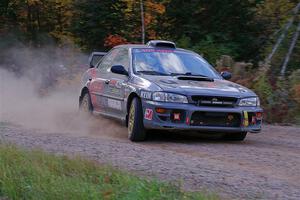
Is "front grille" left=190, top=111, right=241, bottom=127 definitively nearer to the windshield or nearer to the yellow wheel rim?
the yellow wheel rim

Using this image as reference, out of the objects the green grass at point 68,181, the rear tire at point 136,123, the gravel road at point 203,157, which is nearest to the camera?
the green grass at point 68,181

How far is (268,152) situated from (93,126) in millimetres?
3941

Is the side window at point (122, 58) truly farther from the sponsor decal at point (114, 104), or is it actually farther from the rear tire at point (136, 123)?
the rear tire at point (136, 123)

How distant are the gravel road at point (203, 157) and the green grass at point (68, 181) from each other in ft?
1.76

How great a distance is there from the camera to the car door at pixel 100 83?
41.2ft

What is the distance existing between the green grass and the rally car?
2528mm

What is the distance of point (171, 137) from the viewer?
11812 millimetres

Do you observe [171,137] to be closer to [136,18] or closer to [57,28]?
[136,18]

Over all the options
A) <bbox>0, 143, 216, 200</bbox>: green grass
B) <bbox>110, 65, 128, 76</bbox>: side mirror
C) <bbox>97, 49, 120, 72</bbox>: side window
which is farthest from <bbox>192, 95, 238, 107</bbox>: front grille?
<bbox>0, 143, 216, 200</bbox>: green grass

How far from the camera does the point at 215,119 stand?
35.0ft

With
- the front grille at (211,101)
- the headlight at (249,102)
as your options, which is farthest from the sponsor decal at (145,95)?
the headlight at (249,102)

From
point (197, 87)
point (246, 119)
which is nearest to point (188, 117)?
point (197, 87)

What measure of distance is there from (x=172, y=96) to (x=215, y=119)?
29.6 inches

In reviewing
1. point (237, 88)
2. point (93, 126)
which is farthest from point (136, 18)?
point (237, 88)
